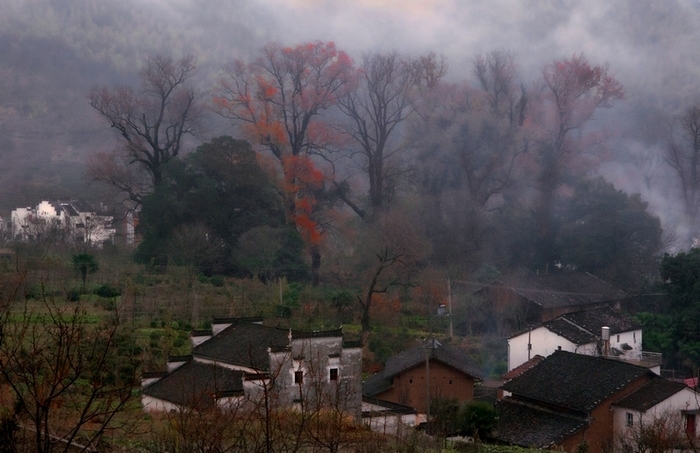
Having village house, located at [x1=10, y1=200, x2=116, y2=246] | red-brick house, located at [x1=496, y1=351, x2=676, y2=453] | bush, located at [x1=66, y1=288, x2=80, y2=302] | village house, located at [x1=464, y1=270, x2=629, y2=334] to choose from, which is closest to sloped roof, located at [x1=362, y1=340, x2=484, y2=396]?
red-brick house, located at [x1=496, y1=351, x2=676, y2=453]

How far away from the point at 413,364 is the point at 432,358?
1.18ft

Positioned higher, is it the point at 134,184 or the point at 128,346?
the point at 134,184

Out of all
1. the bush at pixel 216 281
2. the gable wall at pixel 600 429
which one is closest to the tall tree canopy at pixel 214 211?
the bush at pixel 216 281

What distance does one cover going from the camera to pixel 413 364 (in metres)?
14.4

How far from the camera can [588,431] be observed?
12.6m

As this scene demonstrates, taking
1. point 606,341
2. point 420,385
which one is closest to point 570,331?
point 606,341

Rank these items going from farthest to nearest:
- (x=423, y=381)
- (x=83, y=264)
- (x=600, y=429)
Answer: (x=83, y=264), (x=423, y=381), (x=600, y=429)

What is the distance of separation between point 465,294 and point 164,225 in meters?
8.06

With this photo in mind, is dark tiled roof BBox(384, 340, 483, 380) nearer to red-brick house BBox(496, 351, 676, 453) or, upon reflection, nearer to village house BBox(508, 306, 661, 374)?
red-brick house BBox(496, 351, 676, 453)

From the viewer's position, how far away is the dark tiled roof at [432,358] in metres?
14.4

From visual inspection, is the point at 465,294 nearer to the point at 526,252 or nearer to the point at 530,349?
the point at 530,349

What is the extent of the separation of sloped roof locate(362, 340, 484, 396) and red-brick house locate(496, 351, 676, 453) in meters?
0.90

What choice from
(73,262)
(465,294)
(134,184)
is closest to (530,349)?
(465,294)

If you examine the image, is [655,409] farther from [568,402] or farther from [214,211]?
[214,211]
